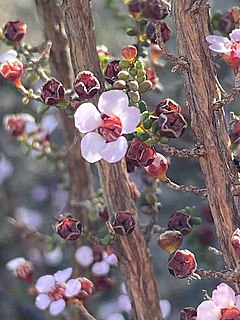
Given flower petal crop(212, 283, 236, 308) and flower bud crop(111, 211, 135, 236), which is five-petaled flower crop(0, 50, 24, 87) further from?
flower petal crop(212, 283, 236, 308)

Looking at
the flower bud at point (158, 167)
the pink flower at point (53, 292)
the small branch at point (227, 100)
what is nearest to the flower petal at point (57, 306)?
the pink flower at point (53, 292)

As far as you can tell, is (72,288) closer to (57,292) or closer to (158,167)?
(57,292)

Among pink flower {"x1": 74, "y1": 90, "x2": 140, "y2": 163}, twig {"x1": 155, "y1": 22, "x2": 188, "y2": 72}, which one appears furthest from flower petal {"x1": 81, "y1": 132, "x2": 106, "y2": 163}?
twig {"x1": 155, "y1": 22, "x2": 188, "y2": 72}

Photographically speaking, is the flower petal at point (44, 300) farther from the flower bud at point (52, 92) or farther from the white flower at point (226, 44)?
the white flower at point (226, 44)

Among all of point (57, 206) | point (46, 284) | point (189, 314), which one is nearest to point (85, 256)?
point (46, 284)

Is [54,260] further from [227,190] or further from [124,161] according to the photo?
[227,190]
